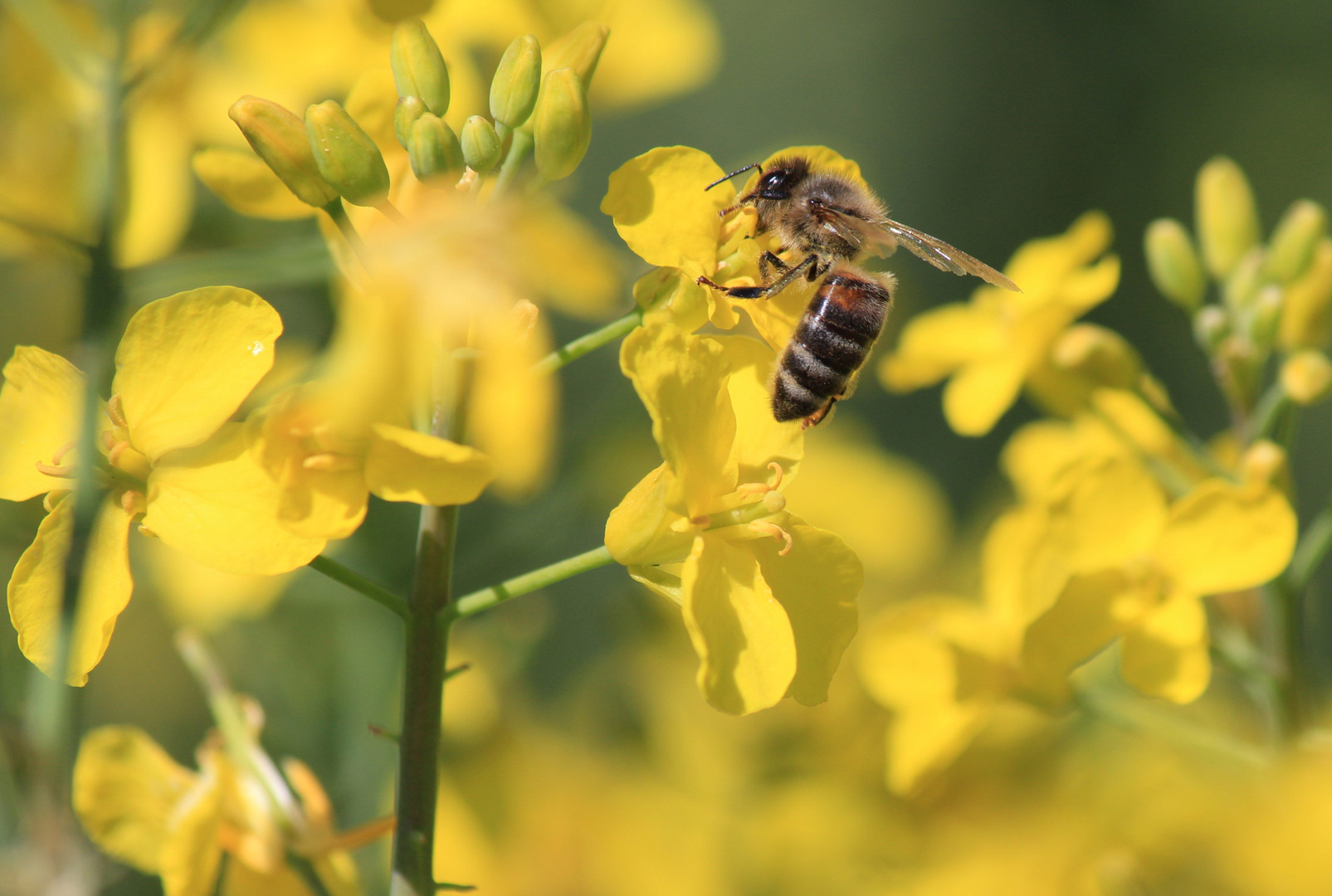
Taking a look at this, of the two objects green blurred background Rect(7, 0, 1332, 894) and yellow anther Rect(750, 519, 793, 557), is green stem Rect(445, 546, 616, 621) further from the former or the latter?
green blurred background Rect(7, 0, 1332, 894)

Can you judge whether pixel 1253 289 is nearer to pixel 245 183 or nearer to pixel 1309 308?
pixel 1309 308

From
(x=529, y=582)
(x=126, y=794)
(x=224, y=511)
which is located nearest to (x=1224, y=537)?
(x=529, y=582)

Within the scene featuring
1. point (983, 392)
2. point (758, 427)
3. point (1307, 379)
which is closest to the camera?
point (758, 427)

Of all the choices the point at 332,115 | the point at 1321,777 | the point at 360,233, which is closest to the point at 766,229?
the point at 360,233

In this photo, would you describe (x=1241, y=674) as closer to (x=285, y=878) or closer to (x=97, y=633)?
(x=285, y=878)

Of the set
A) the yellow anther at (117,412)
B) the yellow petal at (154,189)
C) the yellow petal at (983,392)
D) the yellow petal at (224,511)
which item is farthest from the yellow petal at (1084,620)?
the yellow petal at (154,189)

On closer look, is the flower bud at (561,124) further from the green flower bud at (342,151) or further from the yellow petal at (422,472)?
the yellow petal at (422,472)
